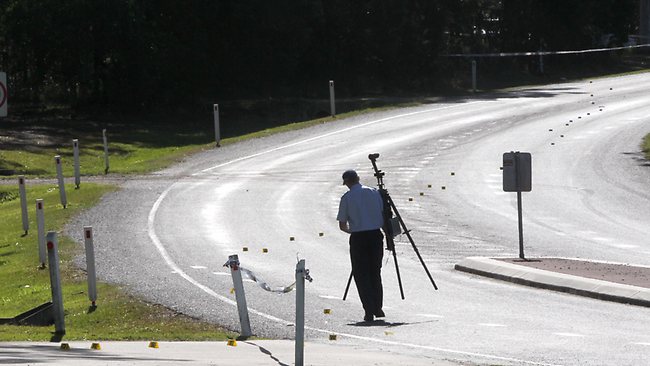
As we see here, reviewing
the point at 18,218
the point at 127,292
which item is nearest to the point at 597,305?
the point at 127,292

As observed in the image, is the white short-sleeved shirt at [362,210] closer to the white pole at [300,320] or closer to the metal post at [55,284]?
the metal post at [55,284]

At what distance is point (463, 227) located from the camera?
24.2m

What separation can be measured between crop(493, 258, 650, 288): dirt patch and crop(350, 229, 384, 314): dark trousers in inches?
142

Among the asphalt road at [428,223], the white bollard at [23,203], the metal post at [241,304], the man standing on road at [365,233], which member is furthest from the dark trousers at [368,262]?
the white bollard at [23,203]

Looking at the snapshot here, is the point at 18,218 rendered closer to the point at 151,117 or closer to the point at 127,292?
the point at 127,292

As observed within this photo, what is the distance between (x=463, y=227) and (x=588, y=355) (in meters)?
12.3

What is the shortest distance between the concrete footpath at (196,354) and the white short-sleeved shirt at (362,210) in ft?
6.68

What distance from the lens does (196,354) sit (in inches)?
469

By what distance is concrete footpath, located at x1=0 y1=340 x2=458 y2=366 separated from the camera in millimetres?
11172

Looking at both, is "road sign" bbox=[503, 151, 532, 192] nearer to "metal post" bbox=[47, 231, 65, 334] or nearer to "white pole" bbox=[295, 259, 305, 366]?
"metal post" bbox=[47, 231, 65, 334]

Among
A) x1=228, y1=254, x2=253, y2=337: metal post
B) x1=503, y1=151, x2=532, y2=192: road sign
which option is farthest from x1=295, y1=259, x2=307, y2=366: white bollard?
x1=503, y1=151, x2=532, y2=192: road sign

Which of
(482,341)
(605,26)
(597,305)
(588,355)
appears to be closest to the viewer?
(588,355)

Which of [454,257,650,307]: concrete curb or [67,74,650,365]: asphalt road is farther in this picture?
[454,257,650,307]: concrete curb

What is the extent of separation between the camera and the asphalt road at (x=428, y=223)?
14.0m
